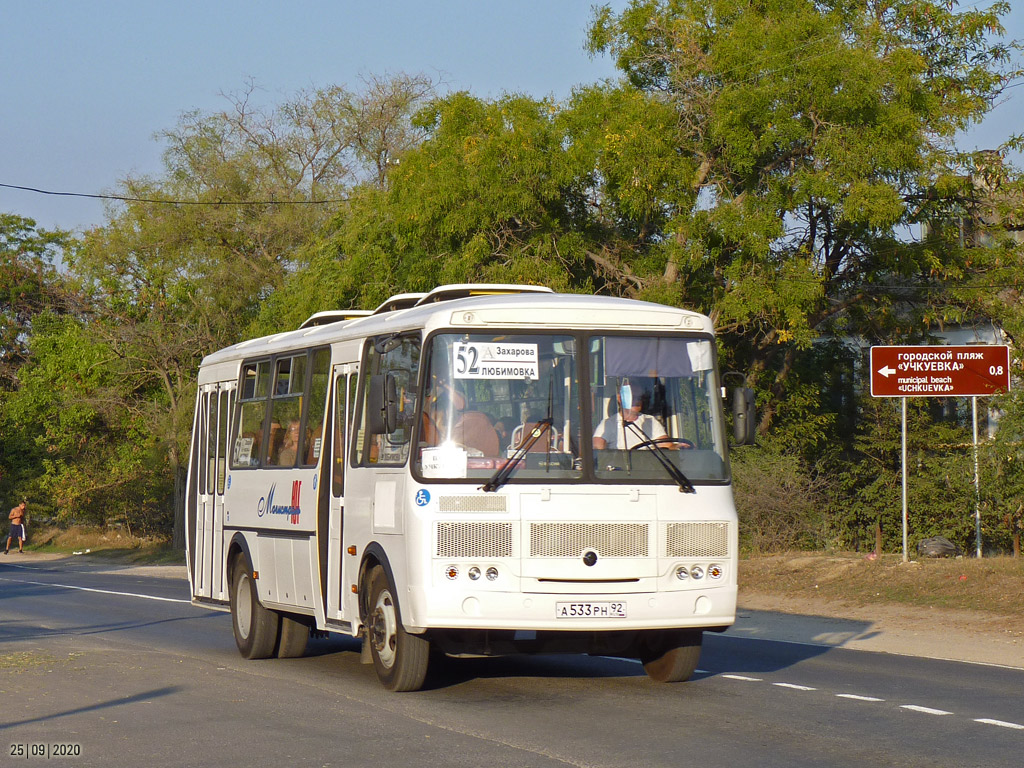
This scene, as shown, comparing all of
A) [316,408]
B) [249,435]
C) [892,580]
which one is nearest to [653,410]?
[316,408]

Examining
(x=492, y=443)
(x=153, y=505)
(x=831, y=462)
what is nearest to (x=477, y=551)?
(x=492, y=443)

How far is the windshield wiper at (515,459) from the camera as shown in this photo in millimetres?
10344

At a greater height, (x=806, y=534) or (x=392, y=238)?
(x=392, y=238)

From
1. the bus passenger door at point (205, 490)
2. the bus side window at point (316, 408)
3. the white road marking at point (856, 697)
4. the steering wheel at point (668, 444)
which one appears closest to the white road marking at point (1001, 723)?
the white road marking at point (856, 697)

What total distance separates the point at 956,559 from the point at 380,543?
13.6 metres

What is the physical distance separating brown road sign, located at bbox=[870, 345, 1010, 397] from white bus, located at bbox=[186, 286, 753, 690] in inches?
431

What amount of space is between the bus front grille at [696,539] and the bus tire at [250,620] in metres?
4.74

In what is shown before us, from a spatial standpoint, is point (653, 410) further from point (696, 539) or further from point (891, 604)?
point (891, 604)

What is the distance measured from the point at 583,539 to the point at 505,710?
4.29ft

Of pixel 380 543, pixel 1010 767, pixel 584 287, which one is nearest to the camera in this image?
pixel 1010 767

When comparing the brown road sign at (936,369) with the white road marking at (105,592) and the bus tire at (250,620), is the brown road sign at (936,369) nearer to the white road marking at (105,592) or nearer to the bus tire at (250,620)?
the bus tire at (250,620)

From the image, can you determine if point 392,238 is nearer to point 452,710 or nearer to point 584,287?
point 584,287

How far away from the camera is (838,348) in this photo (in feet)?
110
